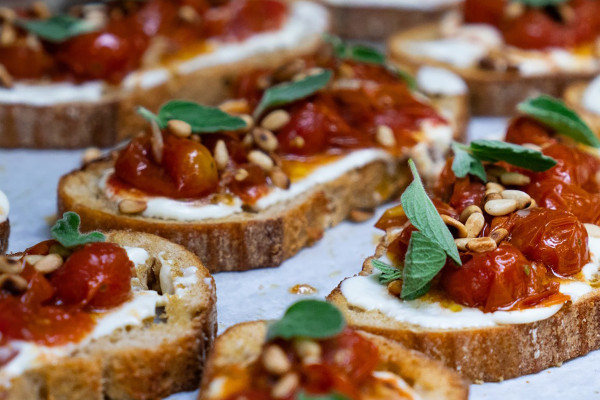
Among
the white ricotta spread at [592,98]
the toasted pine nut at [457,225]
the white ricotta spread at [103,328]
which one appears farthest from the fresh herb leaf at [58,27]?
the white ricotta spread at [592,98]

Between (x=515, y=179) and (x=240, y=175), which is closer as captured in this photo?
(x=515, y=179)

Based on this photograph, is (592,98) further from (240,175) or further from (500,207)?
(240,175)

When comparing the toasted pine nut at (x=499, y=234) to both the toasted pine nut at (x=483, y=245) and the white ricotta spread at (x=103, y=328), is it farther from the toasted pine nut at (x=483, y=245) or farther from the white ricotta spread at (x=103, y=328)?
the white ricotta spread at (x=103, y=328)

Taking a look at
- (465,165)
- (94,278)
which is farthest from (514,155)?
(94,278)

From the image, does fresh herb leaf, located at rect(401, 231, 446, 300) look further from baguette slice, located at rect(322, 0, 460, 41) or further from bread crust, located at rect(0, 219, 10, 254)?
baguette slice, located at rect(322, 0, 460, 41)

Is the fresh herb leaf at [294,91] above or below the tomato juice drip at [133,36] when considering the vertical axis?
above
